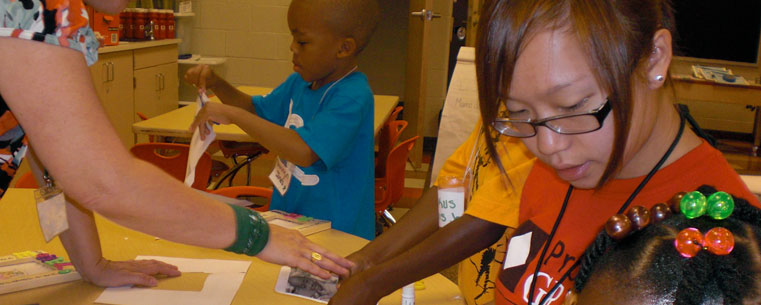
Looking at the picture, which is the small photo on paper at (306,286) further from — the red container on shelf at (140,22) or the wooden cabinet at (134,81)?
the red container on shelf at (140,22)

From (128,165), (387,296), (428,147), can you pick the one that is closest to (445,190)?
(387,296)

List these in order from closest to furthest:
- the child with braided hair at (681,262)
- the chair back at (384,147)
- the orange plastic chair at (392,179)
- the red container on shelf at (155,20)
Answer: the child with braided hair at (681,262), the orange plastic chair at (392,179), the chair back at (384,147), the red container on shelf at (155,20)

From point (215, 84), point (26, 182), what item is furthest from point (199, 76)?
point (26, 182)

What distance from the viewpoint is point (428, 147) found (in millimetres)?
7719

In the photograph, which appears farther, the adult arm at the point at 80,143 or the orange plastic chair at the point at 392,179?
the orange plastic chair at the point at 392,179

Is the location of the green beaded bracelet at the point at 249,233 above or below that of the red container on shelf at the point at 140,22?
below

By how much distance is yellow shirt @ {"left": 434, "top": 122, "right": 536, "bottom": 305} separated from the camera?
4.72 feet

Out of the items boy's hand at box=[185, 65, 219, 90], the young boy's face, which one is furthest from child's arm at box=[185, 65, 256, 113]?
the young boy's face

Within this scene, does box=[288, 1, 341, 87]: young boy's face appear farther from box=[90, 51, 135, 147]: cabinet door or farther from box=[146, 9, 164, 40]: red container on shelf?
box=[146, 9, 164, 40]: red container on shelf

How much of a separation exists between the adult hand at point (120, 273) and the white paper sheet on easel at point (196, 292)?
15 millimetres

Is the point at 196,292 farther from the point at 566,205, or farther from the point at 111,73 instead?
the point at 111,73

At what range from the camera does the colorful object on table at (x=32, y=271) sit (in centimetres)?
144

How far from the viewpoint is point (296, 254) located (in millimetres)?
1342

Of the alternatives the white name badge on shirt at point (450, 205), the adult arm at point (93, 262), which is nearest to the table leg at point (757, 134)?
the white name badge on shirt at point (450, 205)
